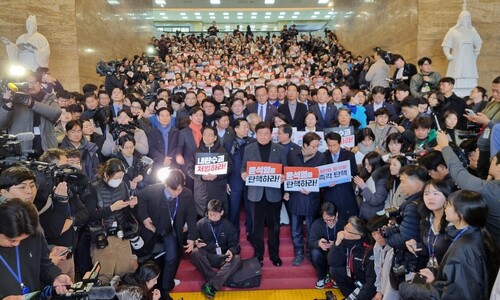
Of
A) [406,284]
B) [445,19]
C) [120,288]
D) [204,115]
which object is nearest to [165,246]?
[120,288]

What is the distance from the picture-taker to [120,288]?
400cm

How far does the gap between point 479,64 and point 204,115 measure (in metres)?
8.84

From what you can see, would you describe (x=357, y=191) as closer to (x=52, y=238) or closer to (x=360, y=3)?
(x=52, y=238)

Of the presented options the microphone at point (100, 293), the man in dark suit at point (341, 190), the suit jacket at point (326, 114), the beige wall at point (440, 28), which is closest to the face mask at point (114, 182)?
the microphone at point (100, 293)

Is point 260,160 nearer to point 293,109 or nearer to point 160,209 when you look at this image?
point 160,209

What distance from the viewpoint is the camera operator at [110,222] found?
15.3 ft

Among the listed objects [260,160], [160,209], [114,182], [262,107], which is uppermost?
[262,107]

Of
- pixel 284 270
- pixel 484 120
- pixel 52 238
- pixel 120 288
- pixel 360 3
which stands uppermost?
pixel 360 3

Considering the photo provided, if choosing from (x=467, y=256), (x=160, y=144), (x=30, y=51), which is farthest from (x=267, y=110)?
(x=30, y=51)

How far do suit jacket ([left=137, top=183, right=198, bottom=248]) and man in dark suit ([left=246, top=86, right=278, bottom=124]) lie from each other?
2.35 metres

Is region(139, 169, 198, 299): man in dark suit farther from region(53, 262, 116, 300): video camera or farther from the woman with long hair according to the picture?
the woman with long hair

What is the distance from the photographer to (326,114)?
24.1 ft

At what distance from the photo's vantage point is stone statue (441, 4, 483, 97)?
10.4 meters

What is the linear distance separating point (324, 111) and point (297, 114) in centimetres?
46
